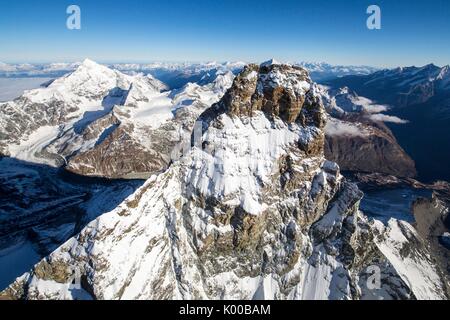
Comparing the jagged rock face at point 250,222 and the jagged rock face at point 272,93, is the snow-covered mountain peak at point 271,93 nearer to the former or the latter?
the jagged rock face at point 272,93

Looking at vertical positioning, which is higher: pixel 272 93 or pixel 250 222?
pixel 272 93

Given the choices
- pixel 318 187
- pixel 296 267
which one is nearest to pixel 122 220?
pixel 296 267

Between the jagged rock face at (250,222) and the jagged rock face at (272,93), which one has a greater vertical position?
the jagged rock face at (272,93)

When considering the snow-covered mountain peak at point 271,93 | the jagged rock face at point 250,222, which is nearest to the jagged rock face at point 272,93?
the snow-covered mountain peak at point 271,93

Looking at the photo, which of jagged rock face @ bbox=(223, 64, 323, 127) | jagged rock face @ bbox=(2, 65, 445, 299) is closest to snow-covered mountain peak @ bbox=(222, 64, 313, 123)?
jagged rock face @ bbox=(223, 64, 323, 127)

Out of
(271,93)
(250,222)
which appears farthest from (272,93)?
(250,222)

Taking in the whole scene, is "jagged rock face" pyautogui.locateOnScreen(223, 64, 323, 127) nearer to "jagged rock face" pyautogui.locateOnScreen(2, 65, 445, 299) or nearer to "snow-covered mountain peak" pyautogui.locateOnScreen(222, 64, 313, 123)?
"snow-covered mountain peak" pyautogui.locateOnScreen(222, 64, 313, 123)

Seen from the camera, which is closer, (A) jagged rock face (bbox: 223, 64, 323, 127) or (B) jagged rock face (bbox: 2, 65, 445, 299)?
(B) jagged rock face (bbox: 2, 65, 445, 299)

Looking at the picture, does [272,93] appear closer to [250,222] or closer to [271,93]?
[271,93]
